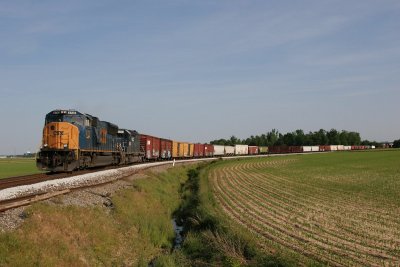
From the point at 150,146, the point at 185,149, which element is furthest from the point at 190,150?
the point at 150,146

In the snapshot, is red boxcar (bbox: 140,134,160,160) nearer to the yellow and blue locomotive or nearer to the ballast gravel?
the yellow and blue locomotive

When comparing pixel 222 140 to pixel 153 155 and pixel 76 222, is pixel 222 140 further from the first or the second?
pixel 76 222

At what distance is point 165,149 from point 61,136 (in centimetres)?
3940

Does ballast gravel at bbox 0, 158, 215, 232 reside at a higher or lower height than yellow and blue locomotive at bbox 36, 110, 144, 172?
lower

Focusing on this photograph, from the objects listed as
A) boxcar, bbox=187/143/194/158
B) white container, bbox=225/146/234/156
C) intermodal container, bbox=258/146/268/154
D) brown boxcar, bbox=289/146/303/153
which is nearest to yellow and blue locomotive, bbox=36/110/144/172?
boxcar, bbox=187/143/194/158

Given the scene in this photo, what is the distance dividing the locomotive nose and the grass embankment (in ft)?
21.2

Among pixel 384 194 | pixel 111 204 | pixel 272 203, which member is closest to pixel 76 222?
pixel 111 204

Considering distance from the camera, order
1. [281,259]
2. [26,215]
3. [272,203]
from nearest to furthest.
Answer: [281,259]
[26,215]
[272,203]

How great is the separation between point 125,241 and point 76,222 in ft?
7.43

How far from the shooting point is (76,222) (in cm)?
1375

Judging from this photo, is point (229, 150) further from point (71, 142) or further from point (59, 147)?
point (59, 147)

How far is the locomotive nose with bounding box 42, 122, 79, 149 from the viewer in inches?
1010

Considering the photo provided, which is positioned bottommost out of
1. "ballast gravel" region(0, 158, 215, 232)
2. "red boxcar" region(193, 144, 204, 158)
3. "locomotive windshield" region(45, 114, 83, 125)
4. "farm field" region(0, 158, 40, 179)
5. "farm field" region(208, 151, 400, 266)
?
"farm field" region(208, 151, 400, 266)

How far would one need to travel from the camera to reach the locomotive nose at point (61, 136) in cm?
2566
